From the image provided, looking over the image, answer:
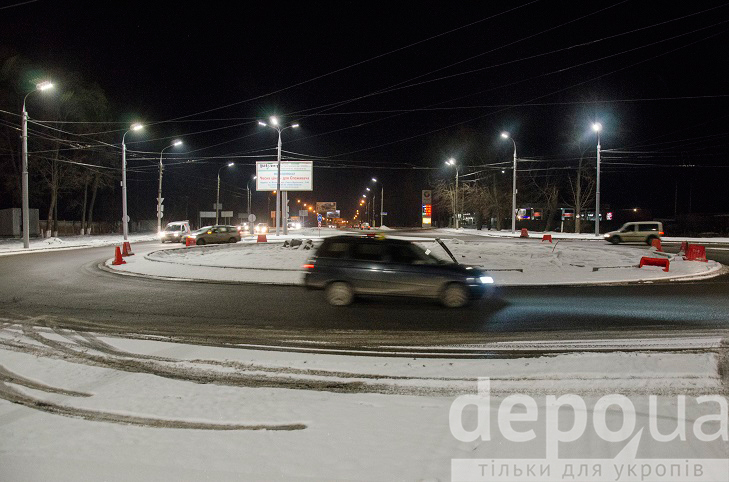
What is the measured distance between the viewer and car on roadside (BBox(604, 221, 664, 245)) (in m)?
37.6

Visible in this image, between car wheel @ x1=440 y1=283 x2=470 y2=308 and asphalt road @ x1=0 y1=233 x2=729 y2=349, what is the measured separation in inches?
10.8

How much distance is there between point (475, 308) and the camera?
11.2 m

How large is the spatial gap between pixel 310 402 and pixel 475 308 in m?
6.63

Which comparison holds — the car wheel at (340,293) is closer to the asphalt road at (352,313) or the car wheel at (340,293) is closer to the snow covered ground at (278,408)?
the asphalt road at (352,313)

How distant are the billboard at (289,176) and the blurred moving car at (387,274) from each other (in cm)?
4689

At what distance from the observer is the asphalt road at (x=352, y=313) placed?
28.3 feet

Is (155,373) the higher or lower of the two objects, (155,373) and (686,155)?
the lower

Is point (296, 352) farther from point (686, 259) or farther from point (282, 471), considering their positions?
point (686, 259)

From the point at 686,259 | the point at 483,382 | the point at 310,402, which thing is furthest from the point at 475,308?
the point at 686,259

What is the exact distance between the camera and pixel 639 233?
37.8 meters

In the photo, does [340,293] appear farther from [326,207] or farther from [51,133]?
[326,207]

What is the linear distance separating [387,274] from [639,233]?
1307 inches

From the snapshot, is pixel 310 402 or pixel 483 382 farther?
pixel 483 382

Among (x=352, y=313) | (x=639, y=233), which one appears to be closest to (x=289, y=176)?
(x=639, y=233)
